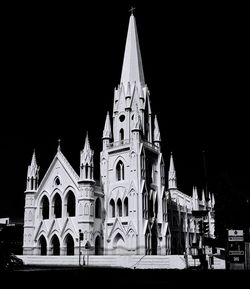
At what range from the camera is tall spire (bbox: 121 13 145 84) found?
6366 cm

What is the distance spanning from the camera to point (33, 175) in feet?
201

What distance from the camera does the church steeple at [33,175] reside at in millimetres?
60987

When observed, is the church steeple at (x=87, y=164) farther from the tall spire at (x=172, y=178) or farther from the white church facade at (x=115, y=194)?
the tall spire at (x=172, y=178)

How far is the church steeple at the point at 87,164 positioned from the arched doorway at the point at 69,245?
8.49 metres

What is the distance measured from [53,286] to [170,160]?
62774 millimetres

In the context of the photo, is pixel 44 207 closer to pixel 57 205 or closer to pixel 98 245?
pixel 57 205

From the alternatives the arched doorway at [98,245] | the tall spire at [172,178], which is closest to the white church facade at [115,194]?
the arched doorway at [98,245]

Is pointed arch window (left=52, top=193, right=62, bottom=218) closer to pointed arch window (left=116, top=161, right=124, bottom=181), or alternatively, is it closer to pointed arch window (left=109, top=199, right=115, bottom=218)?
pointed arch window (left=109, top=199, right=115, bottom=218)

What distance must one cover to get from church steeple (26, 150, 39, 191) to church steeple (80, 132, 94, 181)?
9.61 meters

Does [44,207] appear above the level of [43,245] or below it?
above

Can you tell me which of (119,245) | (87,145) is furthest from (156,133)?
(119,245)

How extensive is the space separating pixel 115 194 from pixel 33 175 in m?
13.6

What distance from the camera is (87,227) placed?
Answer: 52.5 m

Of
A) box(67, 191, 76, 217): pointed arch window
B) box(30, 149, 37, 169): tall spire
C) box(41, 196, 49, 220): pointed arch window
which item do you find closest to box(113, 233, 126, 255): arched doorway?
box(67, 191, 76, 217): pointed arch window
